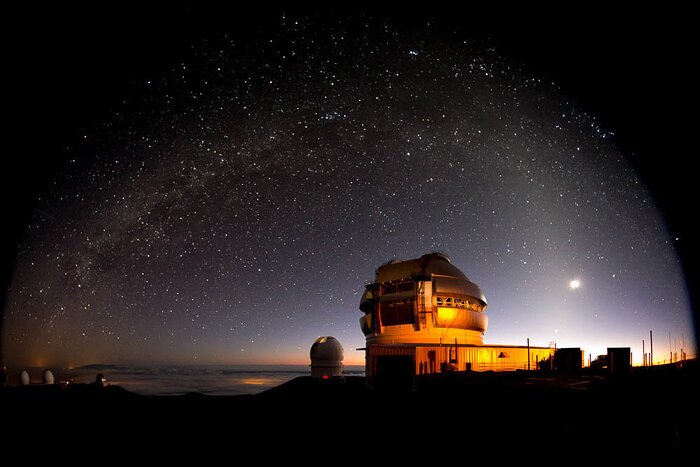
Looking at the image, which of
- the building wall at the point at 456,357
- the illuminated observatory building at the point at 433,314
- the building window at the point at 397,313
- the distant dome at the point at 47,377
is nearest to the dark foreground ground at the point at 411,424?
the building wall at the point at 456,357

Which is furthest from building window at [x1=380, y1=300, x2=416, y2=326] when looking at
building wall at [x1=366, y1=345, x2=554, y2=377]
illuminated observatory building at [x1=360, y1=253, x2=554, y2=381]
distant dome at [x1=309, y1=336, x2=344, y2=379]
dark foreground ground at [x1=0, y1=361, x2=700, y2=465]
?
dark foreground ground at [x1=0, y1=361, x2=700, y2=465]

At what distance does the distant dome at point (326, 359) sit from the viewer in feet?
128

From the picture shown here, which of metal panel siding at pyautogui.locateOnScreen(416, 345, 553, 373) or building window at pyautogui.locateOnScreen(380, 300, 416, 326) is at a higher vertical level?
building window at pyautogui.locateOnScreen(380, 300, 416, 326)

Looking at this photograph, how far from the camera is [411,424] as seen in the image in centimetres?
1195

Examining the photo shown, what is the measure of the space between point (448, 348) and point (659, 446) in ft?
74.4

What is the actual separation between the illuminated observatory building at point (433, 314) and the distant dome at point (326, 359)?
10.8 feet

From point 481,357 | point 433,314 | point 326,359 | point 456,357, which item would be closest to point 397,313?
point 433,314

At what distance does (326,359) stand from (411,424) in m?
28.1

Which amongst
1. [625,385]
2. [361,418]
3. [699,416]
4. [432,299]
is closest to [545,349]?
[432,299]

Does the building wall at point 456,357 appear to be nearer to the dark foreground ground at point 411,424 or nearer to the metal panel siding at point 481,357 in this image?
the metal panel siding at point 481,357

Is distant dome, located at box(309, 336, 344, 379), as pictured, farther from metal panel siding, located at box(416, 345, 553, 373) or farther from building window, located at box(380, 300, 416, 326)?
metal panel siding, located at box(416, 345, 553, 373)

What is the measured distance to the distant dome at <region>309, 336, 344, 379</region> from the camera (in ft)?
128

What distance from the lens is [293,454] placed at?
391 inches

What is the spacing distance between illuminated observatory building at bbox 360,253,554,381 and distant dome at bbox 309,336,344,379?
330cm
